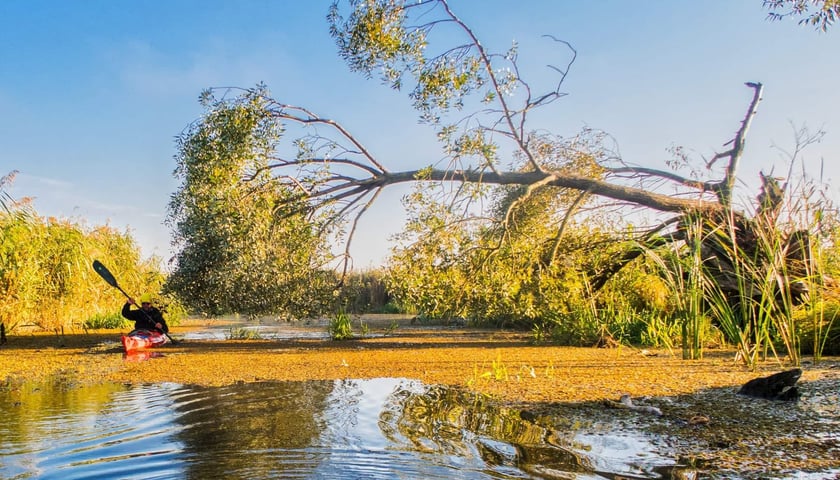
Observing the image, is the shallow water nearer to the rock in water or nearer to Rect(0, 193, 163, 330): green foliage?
the rock in water

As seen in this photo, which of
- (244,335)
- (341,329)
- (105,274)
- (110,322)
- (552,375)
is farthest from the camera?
(110,322)

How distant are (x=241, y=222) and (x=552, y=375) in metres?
4.23

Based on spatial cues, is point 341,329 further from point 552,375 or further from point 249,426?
point 249,426

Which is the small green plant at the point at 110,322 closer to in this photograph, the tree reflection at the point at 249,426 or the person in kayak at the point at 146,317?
the person in kayak at the point at 146,317

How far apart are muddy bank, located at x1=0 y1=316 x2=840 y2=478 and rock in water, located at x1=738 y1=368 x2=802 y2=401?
0.43 ft

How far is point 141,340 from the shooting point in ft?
33.9

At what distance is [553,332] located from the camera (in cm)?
1070

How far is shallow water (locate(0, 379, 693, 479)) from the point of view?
3.40m

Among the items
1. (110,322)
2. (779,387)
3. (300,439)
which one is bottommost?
(300,439)

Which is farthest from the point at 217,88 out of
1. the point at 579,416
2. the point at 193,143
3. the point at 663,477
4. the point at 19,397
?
the point at 663,477

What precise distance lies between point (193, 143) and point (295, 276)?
218 cm

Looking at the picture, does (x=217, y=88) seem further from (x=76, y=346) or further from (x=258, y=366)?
(x=76, y=346)

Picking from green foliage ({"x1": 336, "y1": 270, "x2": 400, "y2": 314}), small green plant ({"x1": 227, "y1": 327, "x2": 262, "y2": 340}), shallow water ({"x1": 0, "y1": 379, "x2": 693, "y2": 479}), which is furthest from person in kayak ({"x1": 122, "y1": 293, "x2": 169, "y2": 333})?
green foliage ({"x1": 336, "y1": 270, "x2": 400, "y2": 314})

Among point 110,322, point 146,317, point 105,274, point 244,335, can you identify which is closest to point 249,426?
point 146,317
